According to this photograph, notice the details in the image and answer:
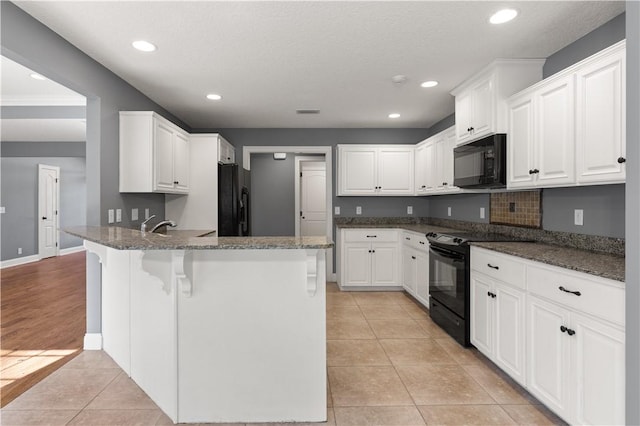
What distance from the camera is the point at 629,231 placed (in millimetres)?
1461

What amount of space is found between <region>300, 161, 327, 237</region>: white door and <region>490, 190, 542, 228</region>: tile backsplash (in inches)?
170

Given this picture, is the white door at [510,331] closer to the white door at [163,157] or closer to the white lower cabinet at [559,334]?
the white lower cabinet at [559,334]

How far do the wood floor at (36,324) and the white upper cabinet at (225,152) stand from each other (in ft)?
7.84

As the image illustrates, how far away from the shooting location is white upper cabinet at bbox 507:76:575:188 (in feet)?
7.43

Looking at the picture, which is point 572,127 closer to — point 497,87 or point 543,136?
point 543,136

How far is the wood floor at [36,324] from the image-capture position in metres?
2.56

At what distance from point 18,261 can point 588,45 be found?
356 inches

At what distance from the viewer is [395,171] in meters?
5.18

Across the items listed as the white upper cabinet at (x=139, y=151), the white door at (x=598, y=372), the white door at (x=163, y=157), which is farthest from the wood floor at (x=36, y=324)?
the white door at (x=598, y=372)

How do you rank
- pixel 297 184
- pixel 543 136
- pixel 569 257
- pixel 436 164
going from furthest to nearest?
pixel 297 184 < pixel 436 164 < pixel 543 136 < pixel 569 257

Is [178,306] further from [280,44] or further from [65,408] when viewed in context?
[280,44]

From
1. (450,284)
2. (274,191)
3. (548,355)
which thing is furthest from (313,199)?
(548,355)

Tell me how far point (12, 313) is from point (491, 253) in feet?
16.0

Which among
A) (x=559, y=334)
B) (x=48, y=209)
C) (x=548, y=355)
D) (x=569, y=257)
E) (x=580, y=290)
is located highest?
(x=48, y=209)
